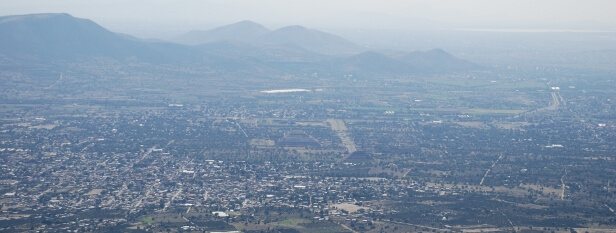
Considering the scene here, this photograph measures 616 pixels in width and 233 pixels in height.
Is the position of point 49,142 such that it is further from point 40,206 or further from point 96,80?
point 96,80

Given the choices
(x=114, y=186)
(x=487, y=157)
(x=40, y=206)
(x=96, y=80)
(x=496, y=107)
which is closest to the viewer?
(x=40, y=206)

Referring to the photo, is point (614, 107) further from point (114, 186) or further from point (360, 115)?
point (114, 186)

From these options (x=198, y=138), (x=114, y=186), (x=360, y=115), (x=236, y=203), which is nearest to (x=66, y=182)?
(x=114, y=186)

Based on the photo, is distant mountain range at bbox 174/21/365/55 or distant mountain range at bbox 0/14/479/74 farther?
distant mountain range at bbox 174/21/365/55

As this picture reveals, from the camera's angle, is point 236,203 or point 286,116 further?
point 286,116

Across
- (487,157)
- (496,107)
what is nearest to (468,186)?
(487,157)

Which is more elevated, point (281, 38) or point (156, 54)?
point (281, 38)

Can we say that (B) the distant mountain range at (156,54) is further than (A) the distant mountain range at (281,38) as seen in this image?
No

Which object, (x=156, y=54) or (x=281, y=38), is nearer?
(x=156, y=54)

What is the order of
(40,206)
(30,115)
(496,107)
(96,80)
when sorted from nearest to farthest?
1. (40,206)
2. (30,115)
3. (496,107)
4. (96,80)
